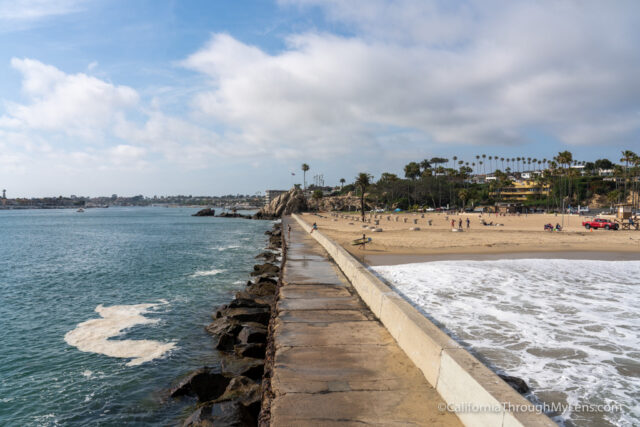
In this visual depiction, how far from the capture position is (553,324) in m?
10.1

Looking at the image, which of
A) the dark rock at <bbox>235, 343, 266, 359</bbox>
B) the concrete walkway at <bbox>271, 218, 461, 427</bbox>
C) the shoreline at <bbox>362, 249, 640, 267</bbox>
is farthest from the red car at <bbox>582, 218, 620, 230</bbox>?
the dark rock at <bbox>235, 343, 266, 359</bbox>

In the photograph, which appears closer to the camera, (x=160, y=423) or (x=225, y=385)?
(x=160, y=423)

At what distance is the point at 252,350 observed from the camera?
10.2 m

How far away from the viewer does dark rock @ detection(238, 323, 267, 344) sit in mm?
10680

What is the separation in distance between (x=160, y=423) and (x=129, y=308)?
9.71 meters

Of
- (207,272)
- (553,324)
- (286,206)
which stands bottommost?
(207,272)

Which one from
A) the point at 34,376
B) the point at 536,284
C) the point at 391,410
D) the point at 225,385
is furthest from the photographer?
the point at 536,284

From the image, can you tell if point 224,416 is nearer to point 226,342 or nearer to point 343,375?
point 343,375

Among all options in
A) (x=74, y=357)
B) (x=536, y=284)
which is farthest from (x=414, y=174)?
(x=74, y=357)

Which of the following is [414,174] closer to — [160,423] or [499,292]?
[499,292]

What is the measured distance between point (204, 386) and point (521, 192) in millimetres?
124023

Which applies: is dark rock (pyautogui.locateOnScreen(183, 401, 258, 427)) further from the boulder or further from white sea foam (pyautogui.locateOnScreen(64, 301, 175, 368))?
the boulder

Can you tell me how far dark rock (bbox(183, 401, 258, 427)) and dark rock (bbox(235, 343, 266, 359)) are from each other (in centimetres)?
330

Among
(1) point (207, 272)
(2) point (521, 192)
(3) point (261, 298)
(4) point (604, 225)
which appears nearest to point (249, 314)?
(3) point (261, 298)
